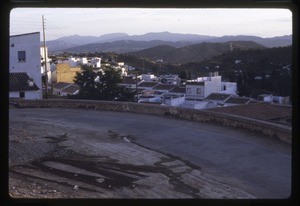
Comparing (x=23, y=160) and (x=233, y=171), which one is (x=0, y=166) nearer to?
(x=23, y=160)

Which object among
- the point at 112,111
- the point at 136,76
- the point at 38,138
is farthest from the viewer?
the point at 136,76

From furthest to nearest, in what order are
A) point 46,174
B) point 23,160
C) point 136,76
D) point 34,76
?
point 136,76 < point 34,76 < point 23,160 < point 46,174

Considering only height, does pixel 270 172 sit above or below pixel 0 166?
below

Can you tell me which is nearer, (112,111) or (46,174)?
(46,174)

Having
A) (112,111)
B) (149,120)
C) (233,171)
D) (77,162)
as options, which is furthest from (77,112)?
(233,171)

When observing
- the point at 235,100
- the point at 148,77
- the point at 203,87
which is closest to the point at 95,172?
the point at 235,100

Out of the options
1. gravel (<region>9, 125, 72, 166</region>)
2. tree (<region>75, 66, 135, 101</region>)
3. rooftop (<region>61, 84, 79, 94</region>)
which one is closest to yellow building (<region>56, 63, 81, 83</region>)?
rooftop (<region>61, 84, 79, 94</region>)

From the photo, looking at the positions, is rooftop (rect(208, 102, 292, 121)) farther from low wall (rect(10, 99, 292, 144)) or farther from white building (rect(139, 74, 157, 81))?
white building (rect(139, 74, 157, 81))
